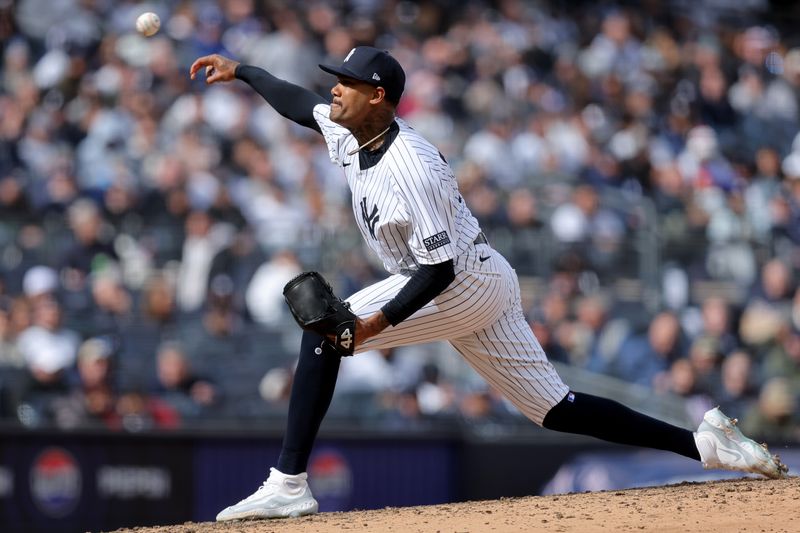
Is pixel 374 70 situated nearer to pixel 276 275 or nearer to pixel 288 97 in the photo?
pixel 288 97

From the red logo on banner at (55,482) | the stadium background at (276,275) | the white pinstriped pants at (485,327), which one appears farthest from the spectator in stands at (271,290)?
the white pinstriped pants at (485,327)

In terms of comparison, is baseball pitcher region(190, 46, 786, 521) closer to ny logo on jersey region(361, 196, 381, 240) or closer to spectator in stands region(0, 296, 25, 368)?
ny logo on jersey region(361, 196, 381, 240)

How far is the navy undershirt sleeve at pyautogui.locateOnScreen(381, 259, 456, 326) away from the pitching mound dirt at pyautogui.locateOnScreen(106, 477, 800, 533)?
0.74m

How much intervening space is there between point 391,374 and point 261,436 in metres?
0.97

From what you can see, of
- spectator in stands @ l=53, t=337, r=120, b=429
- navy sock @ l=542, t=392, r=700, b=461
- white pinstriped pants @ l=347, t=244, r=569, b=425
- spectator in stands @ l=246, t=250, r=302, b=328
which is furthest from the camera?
spectator in stands @ l=246, t=250, r=302, b=328

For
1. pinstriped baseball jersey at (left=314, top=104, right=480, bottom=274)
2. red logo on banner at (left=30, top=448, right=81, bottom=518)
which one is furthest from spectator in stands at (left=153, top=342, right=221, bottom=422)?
pinstriped baseball jersey at (left=314, top=104, right=480, bottom=274)

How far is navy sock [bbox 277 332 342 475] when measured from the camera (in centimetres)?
446

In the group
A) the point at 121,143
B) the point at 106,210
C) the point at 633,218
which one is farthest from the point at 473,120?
the point at 106,210

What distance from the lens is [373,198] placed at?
4215 millimetres

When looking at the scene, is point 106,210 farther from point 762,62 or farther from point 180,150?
point 762,62

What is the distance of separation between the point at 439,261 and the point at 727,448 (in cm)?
154

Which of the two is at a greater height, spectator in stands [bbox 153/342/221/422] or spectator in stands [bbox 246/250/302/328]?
spectator in stands [bbox 246/250/302/328]

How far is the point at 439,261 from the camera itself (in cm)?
412

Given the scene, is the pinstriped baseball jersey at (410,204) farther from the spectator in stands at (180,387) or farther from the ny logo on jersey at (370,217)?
the spectator in stands at (180,387)
